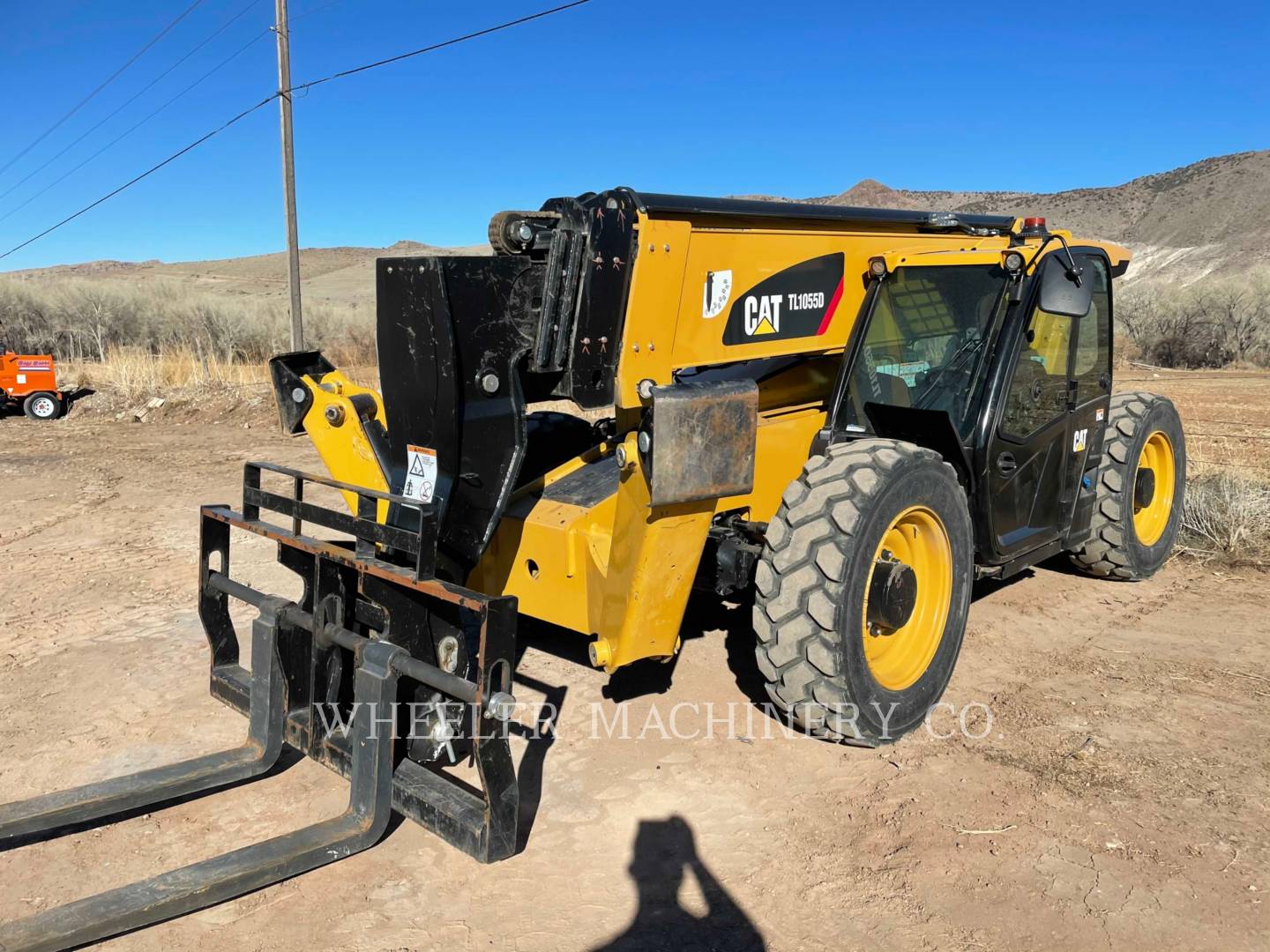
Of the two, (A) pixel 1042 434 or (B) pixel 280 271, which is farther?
(B) pixel 280 271

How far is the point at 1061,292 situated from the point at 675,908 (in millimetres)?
3170

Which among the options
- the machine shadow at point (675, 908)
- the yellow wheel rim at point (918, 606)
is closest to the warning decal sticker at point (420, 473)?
Answer: the machine shadow at point (675, 908)

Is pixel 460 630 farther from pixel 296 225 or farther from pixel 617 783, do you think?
pixel 296 225

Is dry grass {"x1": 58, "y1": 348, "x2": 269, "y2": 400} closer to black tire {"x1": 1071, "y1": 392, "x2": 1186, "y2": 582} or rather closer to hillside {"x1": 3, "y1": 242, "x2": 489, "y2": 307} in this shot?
black tire {"x1": 1071, "y1": 392, "x2": 1186, "y2": 582}

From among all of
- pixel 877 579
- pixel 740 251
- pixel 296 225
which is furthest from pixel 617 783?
pixel 296 225

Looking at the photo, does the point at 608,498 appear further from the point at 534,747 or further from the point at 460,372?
the point at 534,747

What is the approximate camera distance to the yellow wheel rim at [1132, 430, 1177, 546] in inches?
260

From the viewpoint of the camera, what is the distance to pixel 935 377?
4824 mm

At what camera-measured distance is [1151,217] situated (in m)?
54.3

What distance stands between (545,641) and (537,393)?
2.02 metres

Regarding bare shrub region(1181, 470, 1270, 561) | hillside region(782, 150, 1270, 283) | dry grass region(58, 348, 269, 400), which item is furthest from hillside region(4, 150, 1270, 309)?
bare shrub region(1181, 470, 1270, 561)

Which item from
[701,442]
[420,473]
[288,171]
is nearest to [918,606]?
[701,442]

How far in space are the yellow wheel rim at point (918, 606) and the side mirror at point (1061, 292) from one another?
1127 millimetres

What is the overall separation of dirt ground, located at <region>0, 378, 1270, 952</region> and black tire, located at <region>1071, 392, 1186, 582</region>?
302 mm
